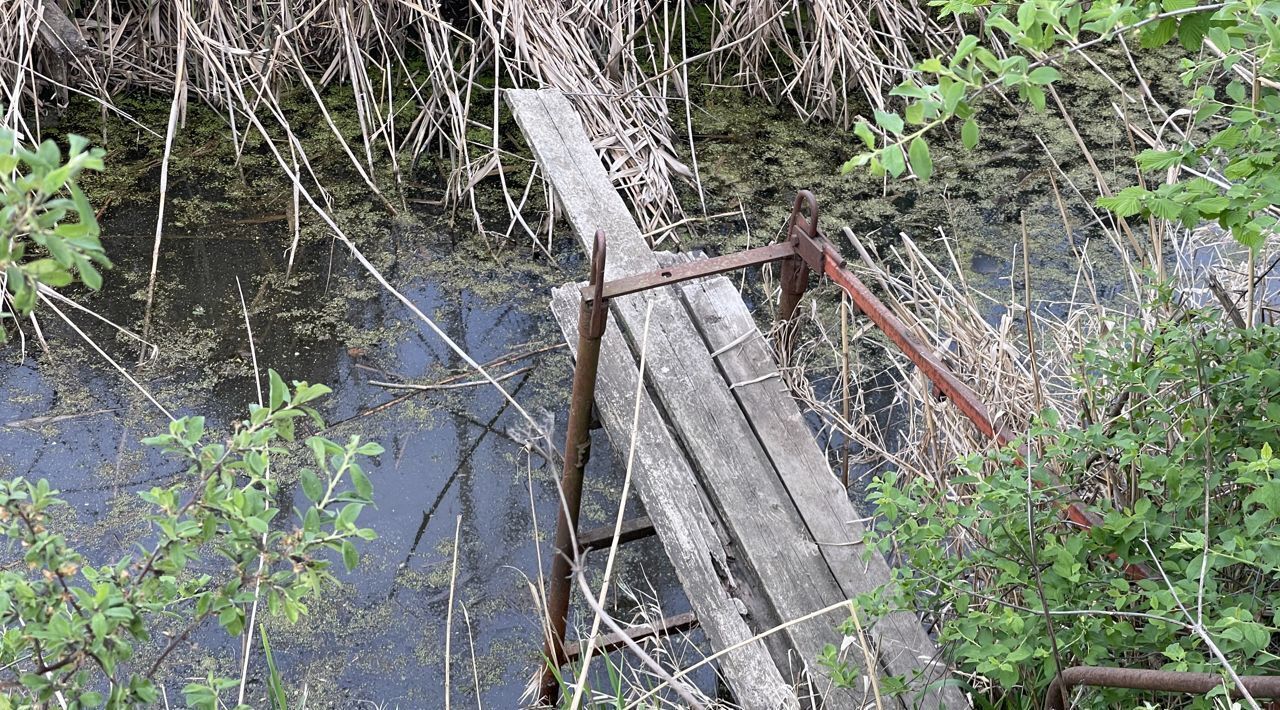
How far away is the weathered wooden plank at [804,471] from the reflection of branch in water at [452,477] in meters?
0.99

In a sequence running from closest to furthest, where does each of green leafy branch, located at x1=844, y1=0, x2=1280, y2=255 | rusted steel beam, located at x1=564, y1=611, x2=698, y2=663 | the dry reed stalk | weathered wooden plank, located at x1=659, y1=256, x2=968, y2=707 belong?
1. green leafy branch, located at x1=844, y1=0, x2=1280, y2=255
2. weathered wooden plank, located at x1=659, y1=256, x2=968, y2=707
3. rusted steel beam, located at x1=564, y1=611, x2=698, y2=663
4. the dry reed stalk

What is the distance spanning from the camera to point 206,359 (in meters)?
3.14

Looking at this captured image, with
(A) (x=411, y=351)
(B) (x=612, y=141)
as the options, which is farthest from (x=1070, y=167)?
(A) (x=411, y=351)

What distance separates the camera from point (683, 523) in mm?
1850

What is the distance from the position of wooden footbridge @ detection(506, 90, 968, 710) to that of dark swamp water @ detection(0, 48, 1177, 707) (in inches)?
14.1

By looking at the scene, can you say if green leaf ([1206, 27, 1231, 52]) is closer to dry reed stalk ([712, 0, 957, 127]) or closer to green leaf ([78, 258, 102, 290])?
green leaf ([78, 258, 102, 290])

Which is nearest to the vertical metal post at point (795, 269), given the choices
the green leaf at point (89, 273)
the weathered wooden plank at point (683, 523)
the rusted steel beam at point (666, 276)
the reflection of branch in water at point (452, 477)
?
the rusted steel beam at point (666, 276)

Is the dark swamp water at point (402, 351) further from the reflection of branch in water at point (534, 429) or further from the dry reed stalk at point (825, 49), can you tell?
the dry reed stalk at point (825, 49)

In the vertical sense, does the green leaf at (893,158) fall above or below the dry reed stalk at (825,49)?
above

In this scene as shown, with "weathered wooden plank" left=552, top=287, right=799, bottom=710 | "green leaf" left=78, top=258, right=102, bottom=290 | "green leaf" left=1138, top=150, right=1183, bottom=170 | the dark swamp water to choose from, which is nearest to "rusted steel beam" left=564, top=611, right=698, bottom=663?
the dark swamp water

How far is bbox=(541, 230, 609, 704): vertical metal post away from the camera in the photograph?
180cm

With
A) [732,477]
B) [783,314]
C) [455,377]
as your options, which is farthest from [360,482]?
[455,377]

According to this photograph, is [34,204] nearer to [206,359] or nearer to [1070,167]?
[206,359]

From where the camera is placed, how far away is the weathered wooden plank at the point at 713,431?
174 centimetres
